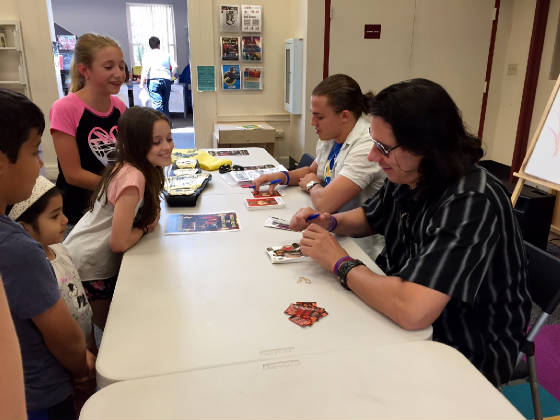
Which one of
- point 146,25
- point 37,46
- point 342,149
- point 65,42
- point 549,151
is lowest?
point 549,151

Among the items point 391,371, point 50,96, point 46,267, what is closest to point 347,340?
point 391,371

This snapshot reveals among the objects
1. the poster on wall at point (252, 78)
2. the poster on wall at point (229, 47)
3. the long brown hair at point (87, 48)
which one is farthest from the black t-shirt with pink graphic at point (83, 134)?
the poster on wall at point (252, 78)

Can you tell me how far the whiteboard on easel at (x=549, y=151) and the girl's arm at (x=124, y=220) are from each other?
2.33 meters

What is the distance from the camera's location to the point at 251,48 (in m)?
5.00

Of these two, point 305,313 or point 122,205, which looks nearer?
point 305,313

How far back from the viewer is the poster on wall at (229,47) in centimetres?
492

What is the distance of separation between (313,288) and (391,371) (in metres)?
0.40

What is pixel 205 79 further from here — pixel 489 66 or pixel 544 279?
pixel 544 279

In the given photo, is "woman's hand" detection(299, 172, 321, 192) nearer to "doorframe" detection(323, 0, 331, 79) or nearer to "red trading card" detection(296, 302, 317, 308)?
"red trading card" detection(296, 302, 317, 308)

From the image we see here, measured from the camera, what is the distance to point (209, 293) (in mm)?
1246

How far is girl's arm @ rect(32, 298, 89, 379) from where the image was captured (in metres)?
1.02

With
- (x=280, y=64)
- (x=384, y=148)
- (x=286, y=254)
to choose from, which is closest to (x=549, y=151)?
(x=384, y=148)

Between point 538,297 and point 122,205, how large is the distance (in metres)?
1.39

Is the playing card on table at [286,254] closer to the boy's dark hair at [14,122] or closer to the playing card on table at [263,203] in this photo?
the playing card on table at [263,203]
